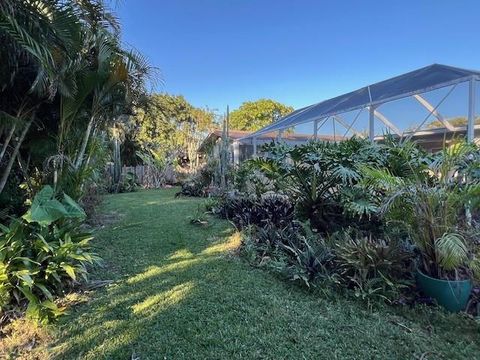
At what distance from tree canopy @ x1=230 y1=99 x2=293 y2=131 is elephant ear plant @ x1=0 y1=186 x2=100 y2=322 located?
31129mm

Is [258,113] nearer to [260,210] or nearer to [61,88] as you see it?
[260,210]

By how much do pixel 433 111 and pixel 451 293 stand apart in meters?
7.58

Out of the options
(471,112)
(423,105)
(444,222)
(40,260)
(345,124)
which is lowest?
(40,260)

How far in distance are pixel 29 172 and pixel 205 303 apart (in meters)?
3.78

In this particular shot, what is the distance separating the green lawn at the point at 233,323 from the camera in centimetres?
254

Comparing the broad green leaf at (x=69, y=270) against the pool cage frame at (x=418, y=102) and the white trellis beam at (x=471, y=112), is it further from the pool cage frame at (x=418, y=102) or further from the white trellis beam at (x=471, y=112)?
the white trellis beam at (x=471, y=112)

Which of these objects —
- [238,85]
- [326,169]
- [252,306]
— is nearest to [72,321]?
[252,306]

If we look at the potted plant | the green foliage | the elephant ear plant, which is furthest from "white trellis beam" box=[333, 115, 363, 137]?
the elephant ear plant

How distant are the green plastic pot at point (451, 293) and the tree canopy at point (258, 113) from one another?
31265 mm

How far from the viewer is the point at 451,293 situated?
326cm

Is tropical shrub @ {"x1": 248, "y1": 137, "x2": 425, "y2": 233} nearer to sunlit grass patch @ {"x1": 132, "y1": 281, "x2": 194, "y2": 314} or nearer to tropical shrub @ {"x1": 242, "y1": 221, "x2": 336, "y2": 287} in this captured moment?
tropical shrub @ {"x1": 242, "y1": 221, "x2": 336, "y2": 287}

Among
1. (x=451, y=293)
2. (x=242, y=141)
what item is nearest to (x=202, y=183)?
(x=242, y=141)

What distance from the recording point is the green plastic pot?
3.26m

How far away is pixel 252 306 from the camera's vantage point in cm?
320
